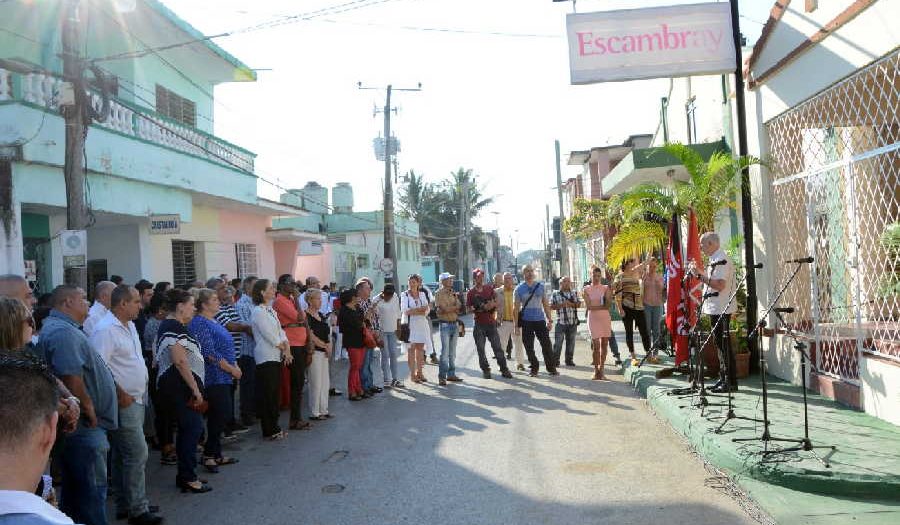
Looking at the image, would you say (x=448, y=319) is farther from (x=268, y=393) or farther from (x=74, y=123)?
(x=74, y=123)

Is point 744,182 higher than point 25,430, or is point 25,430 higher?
point 744,182

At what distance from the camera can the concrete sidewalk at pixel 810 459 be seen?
4.86 meters

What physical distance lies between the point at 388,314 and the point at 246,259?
10736 mm

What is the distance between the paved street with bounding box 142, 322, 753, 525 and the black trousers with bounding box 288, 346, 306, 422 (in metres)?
0.29

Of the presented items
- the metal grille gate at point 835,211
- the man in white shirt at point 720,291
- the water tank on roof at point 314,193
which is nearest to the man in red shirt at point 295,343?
the man in white shirt at point 720,291

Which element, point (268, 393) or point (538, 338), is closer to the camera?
point (268, 393)

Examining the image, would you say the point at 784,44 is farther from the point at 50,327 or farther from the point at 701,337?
the point at 50,327

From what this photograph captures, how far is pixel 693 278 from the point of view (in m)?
9.41

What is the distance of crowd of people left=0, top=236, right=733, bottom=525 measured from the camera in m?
2.80

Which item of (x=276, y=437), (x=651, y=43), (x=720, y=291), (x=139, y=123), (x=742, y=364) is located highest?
(x=139, y=123)

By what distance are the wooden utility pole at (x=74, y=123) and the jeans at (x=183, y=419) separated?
447cm

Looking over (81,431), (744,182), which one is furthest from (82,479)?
(744,182)

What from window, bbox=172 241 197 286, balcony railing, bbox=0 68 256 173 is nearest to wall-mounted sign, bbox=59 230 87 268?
balcony railing, bbox=0 68 256 173

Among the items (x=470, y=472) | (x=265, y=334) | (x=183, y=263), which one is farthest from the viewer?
(x=183, y=263)
